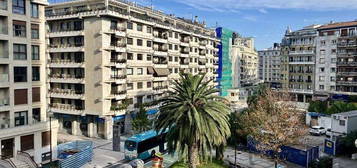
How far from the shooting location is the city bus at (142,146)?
3306cm

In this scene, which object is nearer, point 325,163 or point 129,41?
point 325,163

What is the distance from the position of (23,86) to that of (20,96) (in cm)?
111

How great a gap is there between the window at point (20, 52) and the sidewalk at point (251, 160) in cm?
2571

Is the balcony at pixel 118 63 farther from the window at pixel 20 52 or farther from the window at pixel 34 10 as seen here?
the window at pixel 20 52

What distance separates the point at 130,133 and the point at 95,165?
16.2 meters

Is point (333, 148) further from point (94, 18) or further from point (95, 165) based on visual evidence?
point (94, 18)

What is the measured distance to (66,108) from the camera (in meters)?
47.5

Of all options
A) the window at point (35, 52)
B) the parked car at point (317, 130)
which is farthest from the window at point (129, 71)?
the parked car at point (317, 130)

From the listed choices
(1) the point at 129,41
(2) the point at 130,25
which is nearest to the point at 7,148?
(1) the point at 129,41

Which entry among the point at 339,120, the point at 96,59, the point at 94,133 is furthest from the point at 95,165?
the point at 339,120

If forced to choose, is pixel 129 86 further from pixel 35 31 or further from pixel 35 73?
pixel 35 31

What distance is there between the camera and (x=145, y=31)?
52.7 m

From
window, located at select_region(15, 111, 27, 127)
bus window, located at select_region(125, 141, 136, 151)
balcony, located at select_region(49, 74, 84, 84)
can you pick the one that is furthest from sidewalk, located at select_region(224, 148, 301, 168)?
balcony, located at select_region(49, 74, 84, 84)

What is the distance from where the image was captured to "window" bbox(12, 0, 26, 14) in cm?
3066
